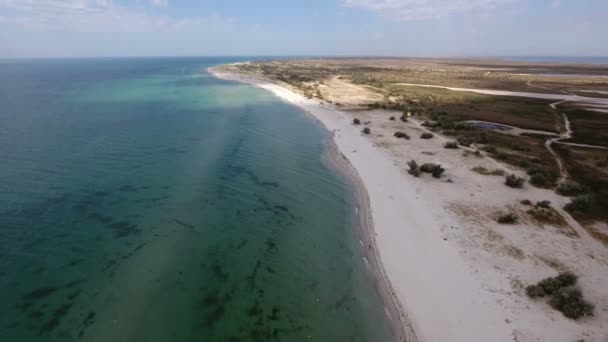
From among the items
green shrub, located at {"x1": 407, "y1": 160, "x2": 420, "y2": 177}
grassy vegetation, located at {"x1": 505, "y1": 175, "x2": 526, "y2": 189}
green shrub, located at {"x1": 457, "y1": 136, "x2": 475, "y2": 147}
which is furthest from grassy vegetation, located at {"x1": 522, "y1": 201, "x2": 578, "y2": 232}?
green shrub, located at {"x1": 457, "y1": 136, "x2": 475, "y2": 147}

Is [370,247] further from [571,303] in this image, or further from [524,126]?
[524,126]

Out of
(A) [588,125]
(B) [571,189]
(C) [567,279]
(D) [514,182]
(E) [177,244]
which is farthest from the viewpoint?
(A) [588,125]

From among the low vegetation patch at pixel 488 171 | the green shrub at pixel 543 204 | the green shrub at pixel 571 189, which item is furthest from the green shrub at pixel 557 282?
the low vegetation patch at pixel 488 171

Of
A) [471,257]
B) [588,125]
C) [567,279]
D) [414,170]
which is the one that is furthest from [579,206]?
[588,125]

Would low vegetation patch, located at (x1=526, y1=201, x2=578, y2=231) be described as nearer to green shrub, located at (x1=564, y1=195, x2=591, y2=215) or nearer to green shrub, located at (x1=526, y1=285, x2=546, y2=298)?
green shrub, located at (x1=564, y1=195, x2=591, y2=215)

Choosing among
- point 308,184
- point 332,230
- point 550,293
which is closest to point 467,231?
point 550,293

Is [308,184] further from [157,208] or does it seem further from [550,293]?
[550,293]

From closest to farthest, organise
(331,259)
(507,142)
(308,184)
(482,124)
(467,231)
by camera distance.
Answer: (331,259)
(467,231)
(308,184)
(507,142)
(482,124)
